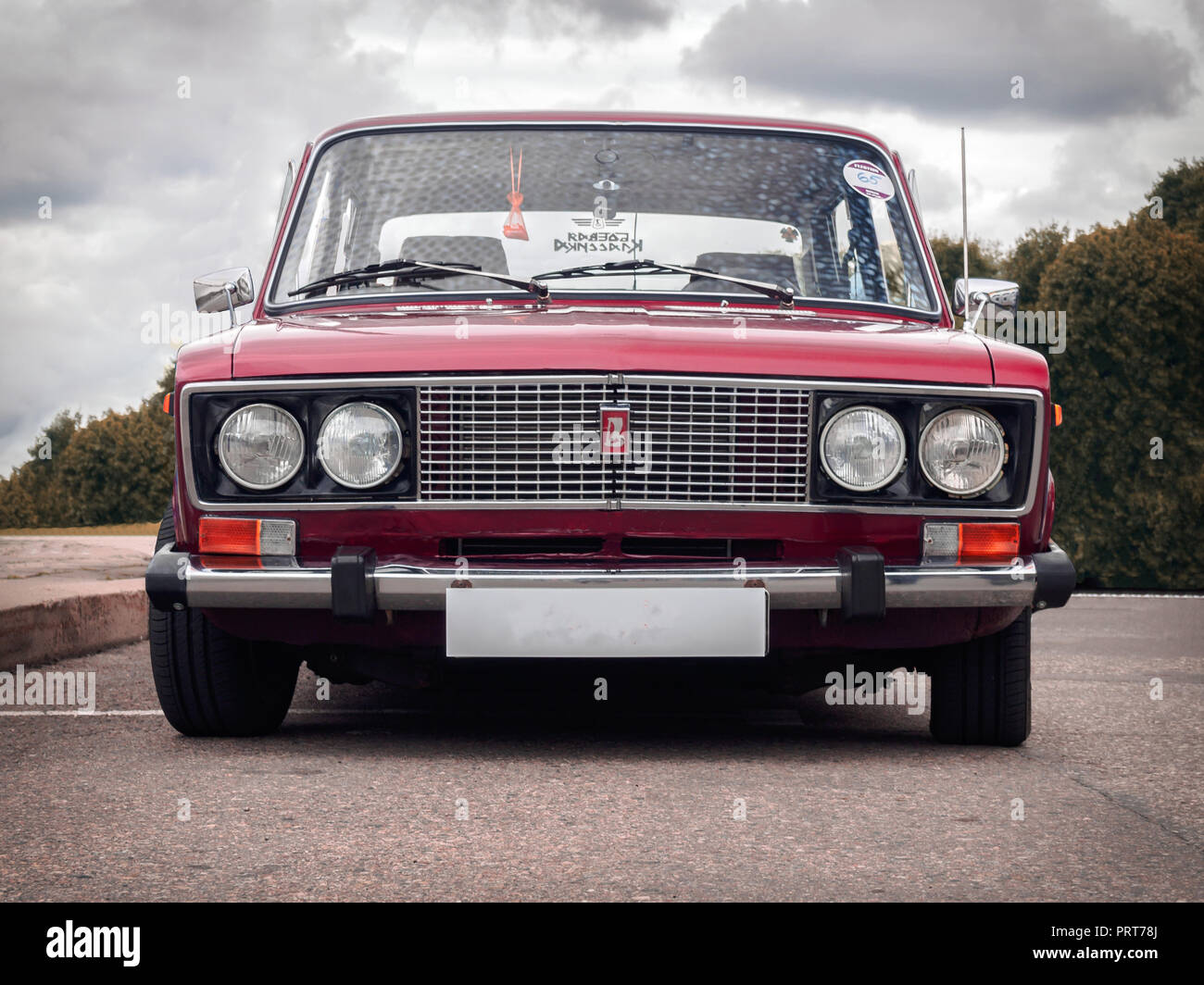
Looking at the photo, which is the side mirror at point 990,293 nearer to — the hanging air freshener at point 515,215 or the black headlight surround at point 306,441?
the hanging air freshener at point 515,215

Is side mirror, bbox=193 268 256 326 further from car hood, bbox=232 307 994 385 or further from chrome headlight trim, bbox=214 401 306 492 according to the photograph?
chrome headlight trim, bbox=214 401 306 492

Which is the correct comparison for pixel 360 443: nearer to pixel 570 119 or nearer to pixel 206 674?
pixel 206 674

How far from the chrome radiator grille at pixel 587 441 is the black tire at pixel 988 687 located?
89 centimetres

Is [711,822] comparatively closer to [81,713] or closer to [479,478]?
[479,478]

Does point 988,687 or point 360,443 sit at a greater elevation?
point 360,443

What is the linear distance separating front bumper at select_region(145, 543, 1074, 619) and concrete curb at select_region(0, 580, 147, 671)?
274cm

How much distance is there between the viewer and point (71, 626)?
7.09m

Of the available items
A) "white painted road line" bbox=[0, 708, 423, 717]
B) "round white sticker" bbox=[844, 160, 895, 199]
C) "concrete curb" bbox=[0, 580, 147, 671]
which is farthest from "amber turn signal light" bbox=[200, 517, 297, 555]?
"concrete curb" bbox=[0, 580, 147, 671]

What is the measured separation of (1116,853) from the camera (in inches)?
123

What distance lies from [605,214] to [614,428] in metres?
1.23

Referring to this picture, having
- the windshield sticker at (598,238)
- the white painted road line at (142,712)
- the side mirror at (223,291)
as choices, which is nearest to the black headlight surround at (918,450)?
the windshield sticker at (598,238)

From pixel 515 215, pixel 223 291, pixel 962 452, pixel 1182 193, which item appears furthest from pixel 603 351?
pixel 1182 193
